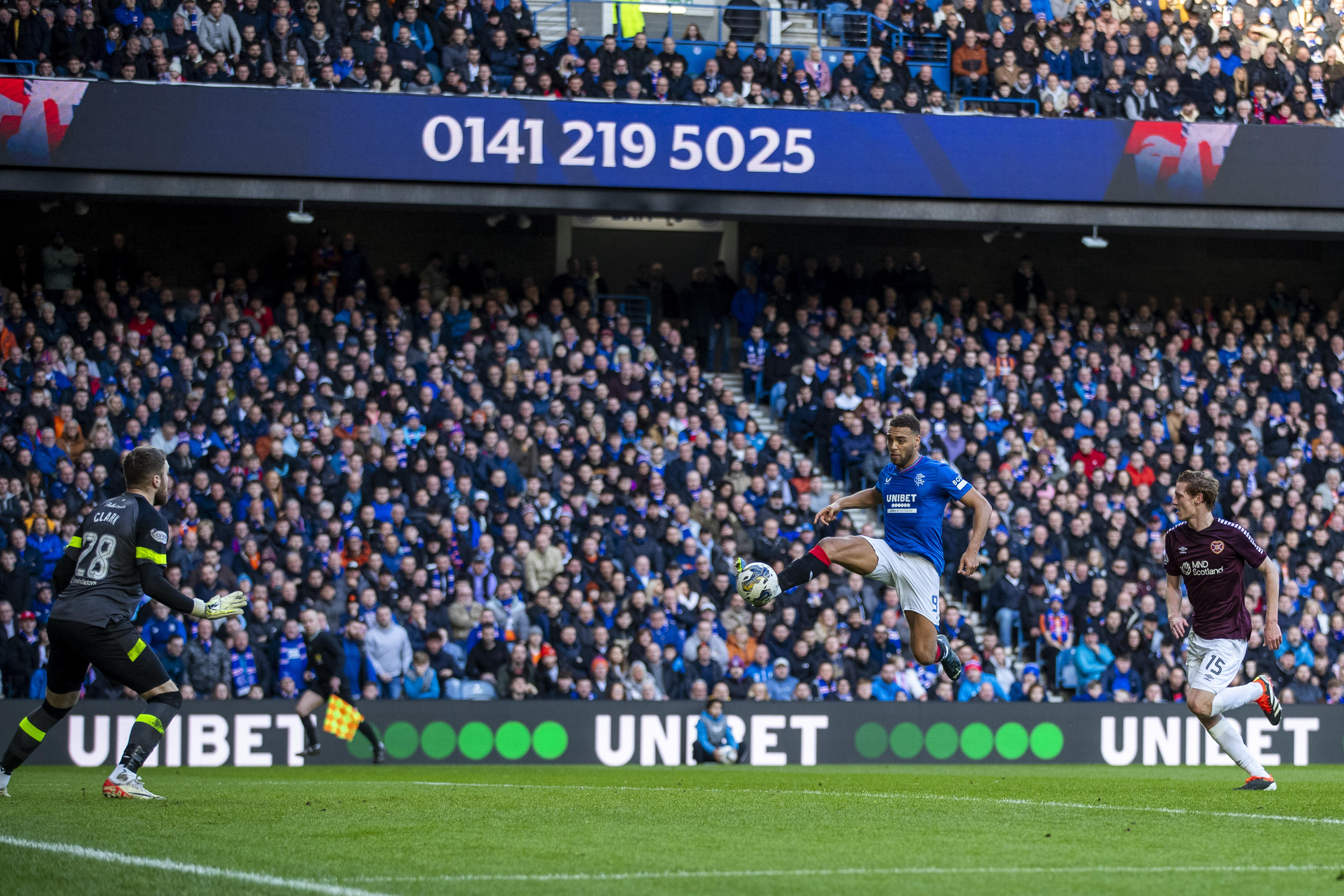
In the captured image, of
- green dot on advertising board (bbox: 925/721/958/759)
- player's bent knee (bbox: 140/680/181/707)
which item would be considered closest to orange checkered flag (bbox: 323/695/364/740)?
green dot on advertising board (bbox: 925/721/958/759)

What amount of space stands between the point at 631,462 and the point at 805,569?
35.6ft

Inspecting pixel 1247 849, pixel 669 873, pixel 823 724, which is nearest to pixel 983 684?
pixel 823 724

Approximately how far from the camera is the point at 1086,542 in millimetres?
20703

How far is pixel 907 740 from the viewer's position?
1859 centimetres

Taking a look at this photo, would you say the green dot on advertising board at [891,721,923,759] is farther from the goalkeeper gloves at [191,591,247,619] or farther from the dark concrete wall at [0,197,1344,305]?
the goalkeeper gloves at [191,591,247,619]

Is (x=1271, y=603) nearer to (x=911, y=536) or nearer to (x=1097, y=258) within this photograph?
(x=911, y=536)

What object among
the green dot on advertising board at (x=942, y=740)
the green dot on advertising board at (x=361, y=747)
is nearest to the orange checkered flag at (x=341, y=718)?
the green dot on advertising board at (x=361, y=747)

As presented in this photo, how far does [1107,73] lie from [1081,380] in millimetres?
4500

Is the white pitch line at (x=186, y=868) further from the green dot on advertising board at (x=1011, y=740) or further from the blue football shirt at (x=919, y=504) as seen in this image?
the green dot on advertising board at (x=1011, y=740)

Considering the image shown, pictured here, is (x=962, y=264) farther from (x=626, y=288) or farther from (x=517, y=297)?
(x=517, y=297)

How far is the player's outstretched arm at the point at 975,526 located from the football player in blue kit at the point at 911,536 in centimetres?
1

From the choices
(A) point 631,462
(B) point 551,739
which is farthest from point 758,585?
(A) point 631,462

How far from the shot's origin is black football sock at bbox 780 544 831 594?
995 cm

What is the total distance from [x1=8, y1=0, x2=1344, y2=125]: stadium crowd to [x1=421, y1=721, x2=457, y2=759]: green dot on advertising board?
8.77 meters
